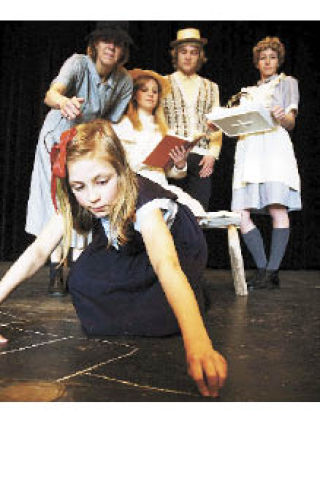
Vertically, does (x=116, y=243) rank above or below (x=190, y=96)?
below

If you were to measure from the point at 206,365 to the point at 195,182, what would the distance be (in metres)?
1.87

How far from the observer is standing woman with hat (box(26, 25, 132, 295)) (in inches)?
79.8

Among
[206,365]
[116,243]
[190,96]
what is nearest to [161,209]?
[116,243]

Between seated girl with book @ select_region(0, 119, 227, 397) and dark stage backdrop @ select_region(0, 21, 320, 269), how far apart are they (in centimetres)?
235

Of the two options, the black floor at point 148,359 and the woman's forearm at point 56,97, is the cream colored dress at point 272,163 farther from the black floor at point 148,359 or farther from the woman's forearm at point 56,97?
the woman's forearm at point 56,97

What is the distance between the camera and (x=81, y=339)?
51.9 inches

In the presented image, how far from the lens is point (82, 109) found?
83.0 inches

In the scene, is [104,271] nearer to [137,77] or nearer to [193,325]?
[193,325]

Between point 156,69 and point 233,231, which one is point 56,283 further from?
point 156,69

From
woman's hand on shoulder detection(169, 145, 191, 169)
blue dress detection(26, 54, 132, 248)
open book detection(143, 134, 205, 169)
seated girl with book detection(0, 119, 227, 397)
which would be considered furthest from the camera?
woman's hand on shoulder detection(169, 145, 191, 169)

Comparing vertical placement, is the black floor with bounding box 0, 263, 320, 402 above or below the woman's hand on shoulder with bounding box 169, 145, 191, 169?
below

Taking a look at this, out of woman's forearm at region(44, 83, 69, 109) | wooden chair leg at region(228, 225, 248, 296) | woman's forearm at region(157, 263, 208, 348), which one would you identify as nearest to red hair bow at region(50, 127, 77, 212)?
woman's forearm at region(157, 263, 208, 348)

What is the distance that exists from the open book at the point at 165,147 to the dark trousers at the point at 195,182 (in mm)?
283

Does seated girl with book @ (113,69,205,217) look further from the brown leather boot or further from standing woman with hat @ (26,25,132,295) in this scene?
the brown leather boot
